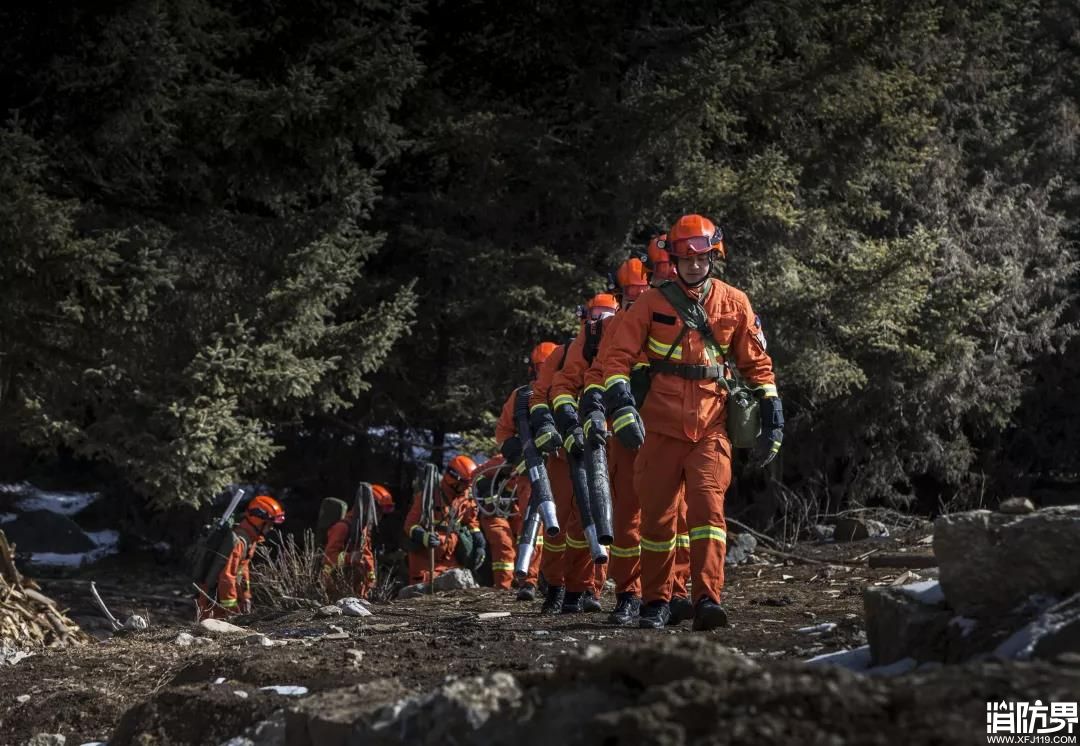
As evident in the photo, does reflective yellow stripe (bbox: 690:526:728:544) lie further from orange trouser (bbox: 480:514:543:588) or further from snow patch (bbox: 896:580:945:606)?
orange trouser (bbox: 480:514:543:588)

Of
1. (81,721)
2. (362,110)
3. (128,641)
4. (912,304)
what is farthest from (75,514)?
(81,721)

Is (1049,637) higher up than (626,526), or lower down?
lower down

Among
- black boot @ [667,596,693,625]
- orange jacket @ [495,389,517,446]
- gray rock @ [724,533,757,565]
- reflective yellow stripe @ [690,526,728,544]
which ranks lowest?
black boot @ [667,596,693,625]

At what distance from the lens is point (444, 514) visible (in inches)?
619

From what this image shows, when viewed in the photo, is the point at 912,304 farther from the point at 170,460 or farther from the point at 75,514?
the point at 75,514

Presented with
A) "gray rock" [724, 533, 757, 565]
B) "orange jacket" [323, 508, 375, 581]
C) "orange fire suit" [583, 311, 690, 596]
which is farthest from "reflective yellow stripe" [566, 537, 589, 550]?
"orange jacket" [323, 508, 375, 581]

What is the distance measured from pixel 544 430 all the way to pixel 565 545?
3.66 feet

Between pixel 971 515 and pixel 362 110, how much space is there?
33.2 ft

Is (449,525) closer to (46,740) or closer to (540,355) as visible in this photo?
(540,355)

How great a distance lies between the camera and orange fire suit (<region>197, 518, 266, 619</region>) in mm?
15414

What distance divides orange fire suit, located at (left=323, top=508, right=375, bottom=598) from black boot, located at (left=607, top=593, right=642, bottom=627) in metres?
4.90

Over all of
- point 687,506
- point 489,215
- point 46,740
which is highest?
point 489,215

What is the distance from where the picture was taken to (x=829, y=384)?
1691 centimetres

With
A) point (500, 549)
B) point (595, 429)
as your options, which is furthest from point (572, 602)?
point (500, 549)
